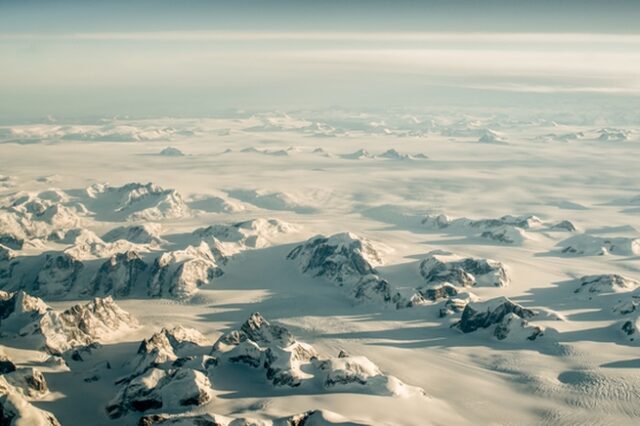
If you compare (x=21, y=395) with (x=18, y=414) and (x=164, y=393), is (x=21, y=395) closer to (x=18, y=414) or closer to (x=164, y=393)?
(x=18, y=414)

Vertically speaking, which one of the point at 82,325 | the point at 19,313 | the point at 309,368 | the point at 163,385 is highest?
the point at 163,385

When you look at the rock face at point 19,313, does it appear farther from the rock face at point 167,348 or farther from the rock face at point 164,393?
the rock face at point 164,393

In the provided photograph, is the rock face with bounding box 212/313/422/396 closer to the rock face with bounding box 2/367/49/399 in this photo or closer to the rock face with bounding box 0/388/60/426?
the rock face with bounding box 2/367/49/399

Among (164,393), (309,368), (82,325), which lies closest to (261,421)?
(164,393)

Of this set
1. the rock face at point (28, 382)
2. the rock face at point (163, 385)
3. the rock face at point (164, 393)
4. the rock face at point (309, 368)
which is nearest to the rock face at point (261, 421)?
the rock face at point (164, 393)

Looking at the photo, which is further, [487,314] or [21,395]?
[487,314]

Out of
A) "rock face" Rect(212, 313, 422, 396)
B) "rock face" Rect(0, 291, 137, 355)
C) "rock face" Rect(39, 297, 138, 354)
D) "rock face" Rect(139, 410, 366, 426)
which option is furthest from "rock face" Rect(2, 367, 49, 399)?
"rock face" Rect(212, 313, 422, 396)
